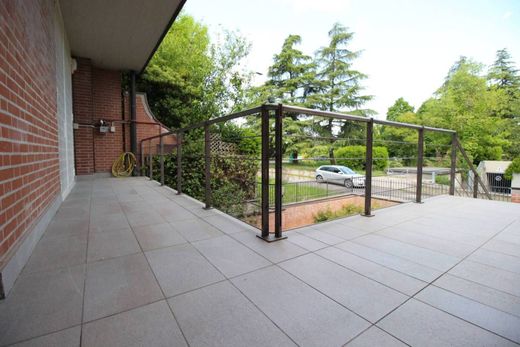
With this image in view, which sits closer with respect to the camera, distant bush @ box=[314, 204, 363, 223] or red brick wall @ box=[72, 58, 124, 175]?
distant bush @ box=[314, 204, 363, 223]

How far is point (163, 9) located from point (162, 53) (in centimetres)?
469

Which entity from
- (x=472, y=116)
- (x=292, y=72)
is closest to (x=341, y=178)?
(x=292, y=72)

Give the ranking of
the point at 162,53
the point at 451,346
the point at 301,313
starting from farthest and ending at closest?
the point at 162,53
the point at 301,313
the point at 451,346

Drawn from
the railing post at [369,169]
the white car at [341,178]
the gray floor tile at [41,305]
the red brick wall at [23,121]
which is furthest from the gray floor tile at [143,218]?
the white car at [341,178]

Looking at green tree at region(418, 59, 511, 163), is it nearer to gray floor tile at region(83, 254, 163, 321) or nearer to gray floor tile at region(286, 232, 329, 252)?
gray floor tile at region(286, 232, 329, 252)

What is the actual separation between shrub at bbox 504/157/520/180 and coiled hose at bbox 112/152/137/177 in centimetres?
1714

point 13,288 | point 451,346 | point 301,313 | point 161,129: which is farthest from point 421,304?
point 161,129

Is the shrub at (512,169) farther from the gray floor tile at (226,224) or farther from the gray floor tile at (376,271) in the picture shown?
the gray floor tile at (226,224)

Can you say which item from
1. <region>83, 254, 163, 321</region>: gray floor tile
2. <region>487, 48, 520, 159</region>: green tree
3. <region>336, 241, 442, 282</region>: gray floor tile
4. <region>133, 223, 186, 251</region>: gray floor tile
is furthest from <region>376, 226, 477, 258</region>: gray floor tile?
<region>487, 48, 520, 159</region>: green tree

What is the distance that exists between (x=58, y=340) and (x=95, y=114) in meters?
6.35

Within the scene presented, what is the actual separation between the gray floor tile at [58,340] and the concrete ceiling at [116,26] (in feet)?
13.0

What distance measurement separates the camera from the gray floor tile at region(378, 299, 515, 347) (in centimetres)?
86

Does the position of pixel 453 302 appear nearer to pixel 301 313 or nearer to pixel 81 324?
pixel 301 313

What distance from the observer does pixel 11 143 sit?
1294 mm
